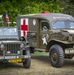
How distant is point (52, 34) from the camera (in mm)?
14367

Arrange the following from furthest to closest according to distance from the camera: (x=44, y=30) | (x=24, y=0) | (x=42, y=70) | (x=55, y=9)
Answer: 1. (x=55, y=9)
2. (x=24, y=0)
3. (x=44, y=30)
4. (x=42, y=70)

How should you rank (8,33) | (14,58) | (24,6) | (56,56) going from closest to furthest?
(14,58), (56,56), (8,33), (24,6)

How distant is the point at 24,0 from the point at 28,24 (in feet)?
12.8

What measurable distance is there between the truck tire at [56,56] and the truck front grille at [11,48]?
1579 mm

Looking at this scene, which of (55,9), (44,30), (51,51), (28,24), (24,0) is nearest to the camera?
(51,51)

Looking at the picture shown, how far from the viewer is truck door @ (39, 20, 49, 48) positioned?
15.1 metres

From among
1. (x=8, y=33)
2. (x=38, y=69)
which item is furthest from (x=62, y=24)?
(x=38, y=69)

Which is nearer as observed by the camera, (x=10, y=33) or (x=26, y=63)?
(x=26, y=63)

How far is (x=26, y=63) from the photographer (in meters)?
13.5

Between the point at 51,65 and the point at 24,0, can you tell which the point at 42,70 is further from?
the point at 24,0

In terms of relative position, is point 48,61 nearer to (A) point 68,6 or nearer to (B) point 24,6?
(B) point 24,6

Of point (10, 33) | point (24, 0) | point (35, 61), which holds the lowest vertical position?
point (35, 61)

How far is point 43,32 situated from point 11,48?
256 cm

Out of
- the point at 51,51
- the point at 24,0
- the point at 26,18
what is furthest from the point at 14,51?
the point at 24,0
